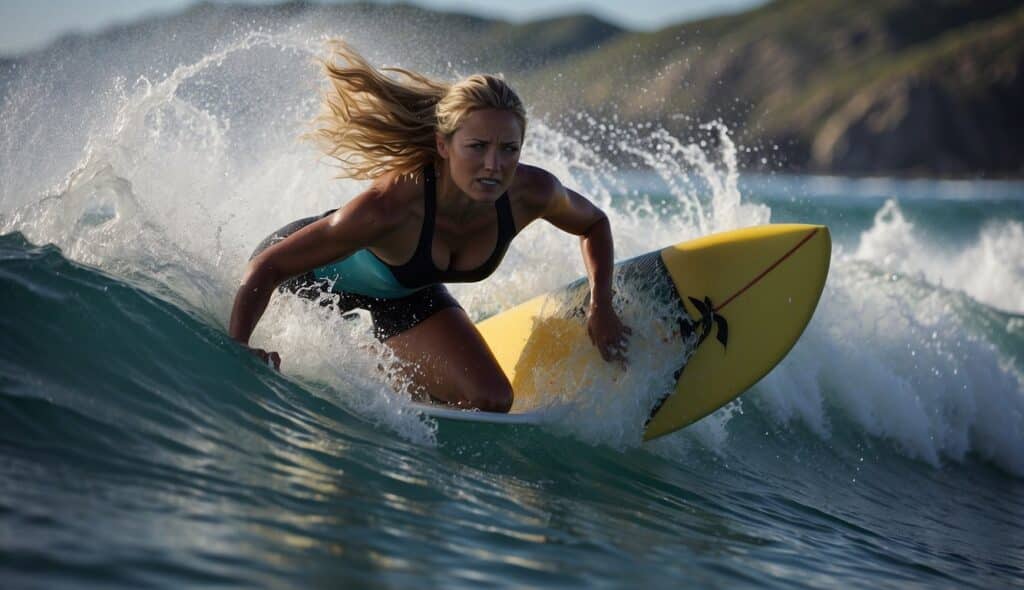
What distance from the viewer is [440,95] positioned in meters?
4.46

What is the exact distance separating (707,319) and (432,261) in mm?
1444

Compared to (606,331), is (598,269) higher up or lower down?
higher up

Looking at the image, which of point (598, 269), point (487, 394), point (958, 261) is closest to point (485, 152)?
point (598, 269)

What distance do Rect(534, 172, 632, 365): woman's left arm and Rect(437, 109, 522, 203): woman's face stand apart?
697mm

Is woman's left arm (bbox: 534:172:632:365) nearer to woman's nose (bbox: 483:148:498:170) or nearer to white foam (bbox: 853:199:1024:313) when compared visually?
woman's nose (bbox: 483:148:498:170)

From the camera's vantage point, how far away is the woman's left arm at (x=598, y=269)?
5.01 m

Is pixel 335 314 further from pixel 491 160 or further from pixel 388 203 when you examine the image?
pixel 491 160

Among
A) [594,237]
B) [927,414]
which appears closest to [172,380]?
[594,237]

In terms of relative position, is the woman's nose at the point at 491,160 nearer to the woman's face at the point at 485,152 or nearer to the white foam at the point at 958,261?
the woman's face at the point at 485,152

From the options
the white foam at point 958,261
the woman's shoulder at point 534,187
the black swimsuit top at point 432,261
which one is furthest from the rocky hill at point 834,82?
the black swimsuit top at point 432,261

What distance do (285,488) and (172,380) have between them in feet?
3.44

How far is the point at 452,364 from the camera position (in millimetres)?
4938

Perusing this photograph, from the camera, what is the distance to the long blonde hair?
14.1ft

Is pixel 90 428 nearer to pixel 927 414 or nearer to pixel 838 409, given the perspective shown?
pixel 838 409
